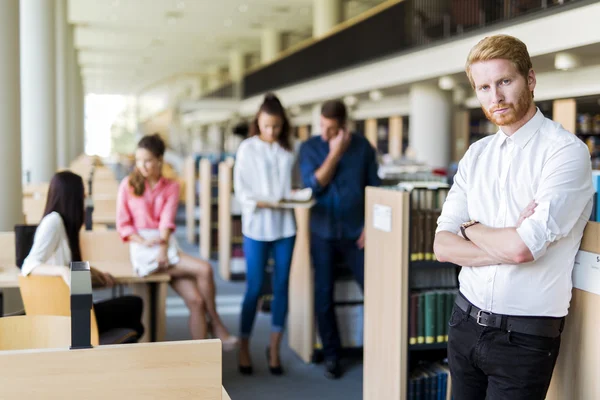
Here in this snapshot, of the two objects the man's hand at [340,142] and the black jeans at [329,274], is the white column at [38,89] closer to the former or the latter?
the black jeans at [329,274]

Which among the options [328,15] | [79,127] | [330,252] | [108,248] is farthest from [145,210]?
[79,127]

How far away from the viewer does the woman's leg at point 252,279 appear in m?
4.19

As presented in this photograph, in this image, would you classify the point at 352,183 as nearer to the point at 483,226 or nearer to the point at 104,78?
the point at 483,226

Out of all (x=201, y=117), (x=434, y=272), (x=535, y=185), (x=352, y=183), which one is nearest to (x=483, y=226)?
(x=535, y=185)

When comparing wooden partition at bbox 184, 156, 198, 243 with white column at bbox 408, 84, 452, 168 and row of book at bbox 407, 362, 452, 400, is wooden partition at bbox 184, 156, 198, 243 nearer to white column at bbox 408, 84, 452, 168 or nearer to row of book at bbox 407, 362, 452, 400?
white column at bbox 408, 84, 452, 168

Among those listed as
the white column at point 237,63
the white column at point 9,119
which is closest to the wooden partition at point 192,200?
the white column at point 9,119

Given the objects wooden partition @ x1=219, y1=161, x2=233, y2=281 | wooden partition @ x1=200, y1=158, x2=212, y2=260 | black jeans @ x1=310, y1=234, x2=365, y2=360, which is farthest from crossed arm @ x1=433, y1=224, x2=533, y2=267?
wooden partition @ x1=200, y1=158, x2=212, y2=260

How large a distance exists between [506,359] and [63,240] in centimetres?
237

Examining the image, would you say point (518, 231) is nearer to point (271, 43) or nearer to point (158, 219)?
point (158, 219)

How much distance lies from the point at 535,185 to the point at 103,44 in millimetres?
24225

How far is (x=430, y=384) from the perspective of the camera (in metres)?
3.52

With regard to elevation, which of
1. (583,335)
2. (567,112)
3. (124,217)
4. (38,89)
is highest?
(38,89)

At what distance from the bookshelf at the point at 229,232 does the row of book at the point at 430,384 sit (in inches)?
165

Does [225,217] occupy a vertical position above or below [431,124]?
below
